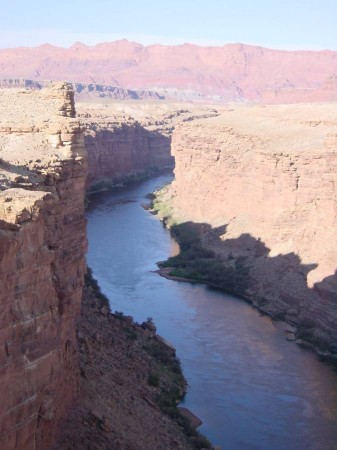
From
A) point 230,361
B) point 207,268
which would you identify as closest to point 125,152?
point 207,268

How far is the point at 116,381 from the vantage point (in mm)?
16109

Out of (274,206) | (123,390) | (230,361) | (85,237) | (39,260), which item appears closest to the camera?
(39,260)

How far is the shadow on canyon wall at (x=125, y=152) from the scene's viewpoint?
5531 cm

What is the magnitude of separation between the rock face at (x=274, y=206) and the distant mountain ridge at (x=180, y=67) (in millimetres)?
96934

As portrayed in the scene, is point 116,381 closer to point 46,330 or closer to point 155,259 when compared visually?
point 46,330

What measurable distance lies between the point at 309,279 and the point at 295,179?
227 inches

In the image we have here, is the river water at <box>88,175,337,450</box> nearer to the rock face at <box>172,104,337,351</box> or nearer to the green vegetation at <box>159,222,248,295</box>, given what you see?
the green vegetation at <box>159,222,248,295</box>

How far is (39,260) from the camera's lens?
10117 millimetres

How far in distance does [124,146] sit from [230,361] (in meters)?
40.3

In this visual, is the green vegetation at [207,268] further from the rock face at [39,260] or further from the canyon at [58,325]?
the rock face at [39,260]

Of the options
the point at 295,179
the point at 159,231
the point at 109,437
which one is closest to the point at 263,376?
the point at 109,437

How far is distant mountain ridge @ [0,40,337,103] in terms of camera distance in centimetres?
14626

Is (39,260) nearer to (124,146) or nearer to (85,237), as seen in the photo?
(85,237)

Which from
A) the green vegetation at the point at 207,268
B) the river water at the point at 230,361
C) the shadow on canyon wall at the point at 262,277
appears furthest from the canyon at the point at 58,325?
the green vegetation at the point at 207,268
